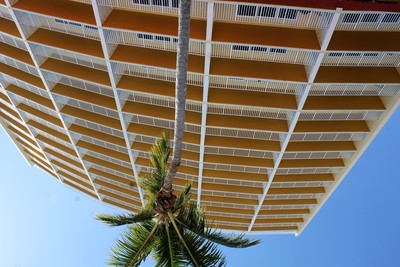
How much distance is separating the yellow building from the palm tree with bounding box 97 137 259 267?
7.57 m

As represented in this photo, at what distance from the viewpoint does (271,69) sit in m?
21.6

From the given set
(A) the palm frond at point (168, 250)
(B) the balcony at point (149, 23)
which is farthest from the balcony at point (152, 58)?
(A) the palm frond at point (168, 250)

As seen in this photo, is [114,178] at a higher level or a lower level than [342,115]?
lower

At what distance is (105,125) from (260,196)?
15.6 metres

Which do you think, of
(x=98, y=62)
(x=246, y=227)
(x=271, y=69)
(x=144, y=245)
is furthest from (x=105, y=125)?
(x=246, y=227)

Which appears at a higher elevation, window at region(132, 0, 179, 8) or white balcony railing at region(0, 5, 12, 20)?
window at region(132, 0, 179, 8)

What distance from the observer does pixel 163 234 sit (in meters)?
15.5

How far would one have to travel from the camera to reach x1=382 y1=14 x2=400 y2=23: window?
17.7m

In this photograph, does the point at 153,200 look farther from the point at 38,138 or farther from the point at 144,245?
the point at 38,138

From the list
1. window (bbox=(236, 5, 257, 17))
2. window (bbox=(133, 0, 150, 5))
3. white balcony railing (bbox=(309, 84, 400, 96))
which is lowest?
window (bbox=(133, 0, 150, 5))

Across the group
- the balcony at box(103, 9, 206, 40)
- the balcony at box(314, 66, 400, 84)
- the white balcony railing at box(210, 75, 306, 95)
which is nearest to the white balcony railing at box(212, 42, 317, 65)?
the balcony at box(314, 66, 400, 84)

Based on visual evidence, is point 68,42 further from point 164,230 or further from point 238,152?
point 238,152

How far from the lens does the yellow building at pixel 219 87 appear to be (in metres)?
19.1

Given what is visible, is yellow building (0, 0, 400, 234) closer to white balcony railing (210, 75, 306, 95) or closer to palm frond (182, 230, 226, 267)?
white balcony railing (210, 75, 306, 95)
